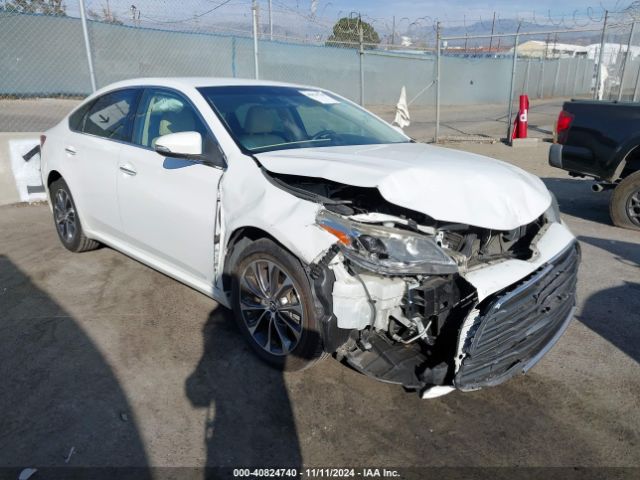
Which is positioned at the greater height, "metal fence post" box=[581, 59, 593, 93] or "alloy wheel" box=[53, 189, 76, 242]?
"alloy wheel" box=[53, 189, 76, 242]

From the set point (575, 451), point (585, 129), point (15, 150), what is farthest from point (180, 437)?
point (15, 150)

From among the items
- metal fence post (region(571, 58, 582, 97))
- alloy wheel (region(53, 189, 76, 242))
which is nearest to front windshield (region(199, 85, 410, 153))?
alloy wheel (region(53, 189, 76, 242))

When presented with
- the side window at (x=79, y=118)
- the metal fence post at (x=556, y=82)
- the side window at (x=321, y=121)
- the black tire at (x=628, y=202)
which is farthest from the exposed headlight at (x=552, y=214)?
the metal fence post at (x=556, y=82)

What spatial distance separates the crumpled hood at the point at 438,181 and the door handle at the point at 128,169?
123 cm

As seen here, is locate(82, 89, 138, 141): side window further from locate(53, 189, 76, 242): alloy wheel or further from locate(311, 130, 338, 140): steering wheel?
locate(311, 130, 338, 140): steering wheel

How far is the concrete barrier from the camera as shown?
7.37 meters

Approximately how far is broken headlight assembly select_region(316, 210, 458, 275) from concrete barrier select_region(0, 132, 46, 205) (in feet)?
20.5

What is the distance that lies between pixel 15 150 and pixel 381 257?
6.65 meters

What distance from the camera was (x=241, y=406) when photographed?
9.91 ft

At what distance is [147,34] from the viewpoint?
15.5 metres

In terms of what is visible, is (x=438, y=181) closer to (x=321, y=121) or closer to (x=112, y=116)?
(x=321, y=121)

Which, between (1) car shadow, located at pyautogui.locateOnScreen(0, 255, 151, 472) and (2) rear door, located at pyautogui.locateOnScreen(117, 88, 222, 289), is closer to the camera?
(1) car shadow, located at pyautogui.locateOnScreen(0, 255, 151, 472)

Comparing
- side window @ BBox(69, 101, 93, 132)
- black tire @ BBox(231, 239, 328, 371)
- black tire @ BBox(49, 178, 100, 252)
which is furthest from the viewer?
black tire @ BBox(49, 178, 100, 252)

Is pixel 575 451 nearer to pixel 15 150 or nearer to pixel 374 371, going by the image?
pixel 374 371
